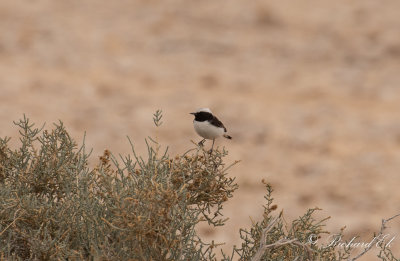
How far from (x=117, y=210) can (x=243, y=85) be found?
18731 mm

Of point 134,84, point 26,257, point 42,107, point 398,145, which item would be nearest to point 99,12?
point 134,84

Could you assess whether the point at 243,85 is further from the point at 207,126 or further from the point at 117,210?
the point at 117,210

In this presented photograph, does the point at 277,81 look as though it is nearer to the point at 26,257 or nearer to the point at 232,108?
the point at 232,108

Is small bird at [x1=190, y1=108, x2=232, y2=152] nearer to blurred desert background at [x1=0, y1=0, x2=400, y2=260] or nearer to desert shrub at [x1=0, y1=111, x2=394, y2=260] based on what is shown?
desert shrub at [x1=0, y1=111, x2=394, y2=260]

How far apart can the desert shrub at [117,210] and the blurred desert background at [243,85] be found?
10.6 meters

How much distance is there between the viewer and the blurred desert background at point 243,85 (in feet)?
61.5

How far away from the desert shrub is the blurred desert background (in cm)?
1057

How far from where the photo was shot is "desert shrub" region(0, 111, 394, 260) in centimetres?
436

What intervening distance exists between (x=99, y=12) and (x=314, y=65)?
23.6 ft

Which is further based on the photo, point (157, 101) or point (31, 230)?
point (157, 101)

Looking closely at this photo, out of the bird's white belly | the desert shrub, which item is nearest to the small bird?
the bird's white belly

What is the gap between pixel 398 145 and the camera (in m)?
20.0

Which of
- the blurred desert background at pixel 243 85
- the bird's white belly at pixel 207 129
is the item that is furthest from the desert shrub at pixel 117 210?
the blurred desert background at pixel 243 85

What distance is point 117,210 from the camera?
4.52m
